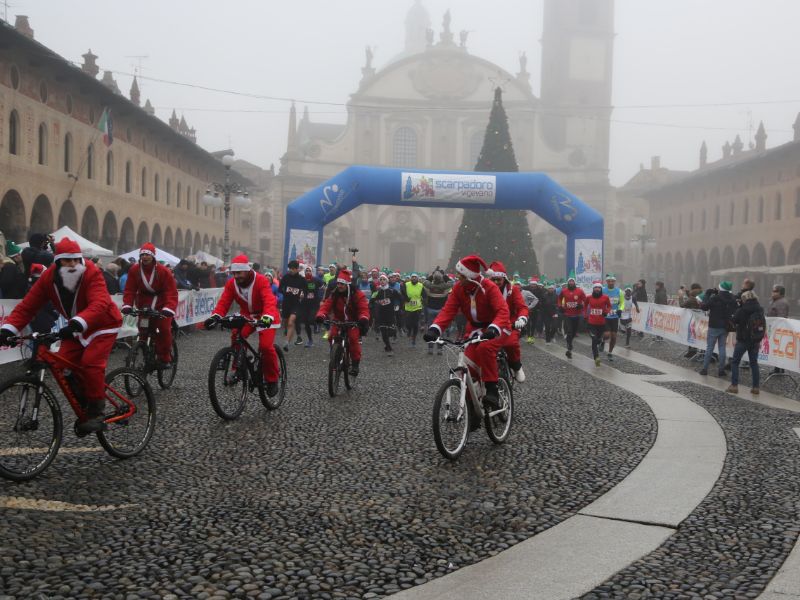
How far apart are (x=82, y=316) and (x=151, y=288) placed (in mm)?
3832

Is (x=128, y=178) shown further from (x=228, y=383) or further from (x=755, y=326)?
(x=755, y=326)

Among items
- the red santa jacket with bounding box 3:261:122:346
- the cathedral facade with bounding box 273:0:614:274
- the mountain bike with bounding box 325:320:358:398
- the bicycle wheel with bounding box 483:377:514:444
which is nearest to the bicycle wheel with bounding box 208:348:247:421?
the mountain bike with bounding box 325:320:358:398

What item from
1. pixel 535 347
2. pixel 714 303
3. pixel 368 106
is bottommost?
pixel 535 347

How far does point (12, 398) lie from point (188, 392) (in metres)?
4.74

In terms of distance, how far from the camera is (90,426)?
20.2 feet

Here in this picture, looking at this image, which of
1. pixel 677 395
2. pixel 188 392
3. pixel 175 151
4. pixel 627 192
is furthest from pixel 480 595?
pixel 627 192

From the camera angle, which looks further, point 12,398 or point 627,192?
point 627,192

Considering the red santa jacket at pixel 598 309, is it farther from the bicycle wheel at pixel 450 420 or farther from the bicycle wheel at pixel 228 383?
the bicycle wheel at pixel 450 420

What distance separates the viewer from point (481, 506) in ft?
18.3

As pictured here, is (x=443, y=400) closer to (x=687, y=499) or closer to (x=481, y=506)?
(x=481, y=506)

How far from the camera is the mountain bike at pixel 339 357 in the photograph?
1047 centimetres

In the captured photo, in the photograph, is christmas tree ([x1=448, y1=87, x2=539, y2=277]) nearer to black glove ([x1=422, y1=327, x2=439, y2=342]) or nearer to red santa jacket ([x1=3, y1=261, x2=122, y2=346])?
black glove ([x1=422, y1=327, x2=439, y2=342])

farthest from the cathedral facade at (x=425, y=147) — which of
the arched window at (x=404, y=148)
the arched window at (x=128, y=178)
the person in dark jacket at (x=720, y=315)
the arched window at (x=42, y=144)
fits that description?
the person in dark jacket at (x=720, y=315)

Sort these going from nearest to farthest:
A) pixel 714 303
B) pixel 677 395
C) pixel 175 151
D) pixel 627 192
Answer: pixel 677 395 → pixel 714 303 → pixel 175 151 → pixel 627 192
